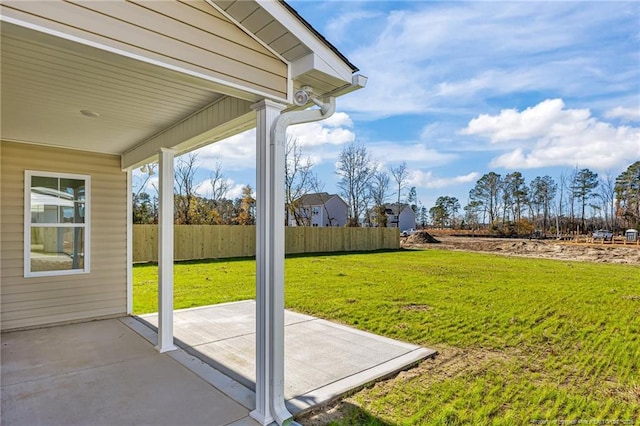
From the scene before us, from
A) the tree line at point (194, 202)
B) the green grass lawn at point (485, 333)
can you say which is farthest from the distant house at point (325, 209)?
the green grass lawn at point (485, 333)

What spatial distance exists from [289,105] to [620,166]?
128 ft

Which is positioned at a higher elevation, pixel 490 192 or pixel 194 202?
pixel 490 192

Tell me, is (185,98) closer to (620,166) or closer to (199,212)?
(199,212)

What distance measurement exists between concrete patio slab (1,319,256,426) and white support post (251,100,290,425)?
243 millimetres

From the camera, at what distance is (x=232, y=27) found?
220 centimetres

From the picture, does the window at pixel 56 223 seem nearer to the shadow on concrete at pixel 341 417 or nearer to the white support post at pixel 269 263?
the white support post at pixel 269 263

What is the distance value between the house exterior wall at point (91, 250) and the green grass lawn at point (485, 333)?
0.75 m

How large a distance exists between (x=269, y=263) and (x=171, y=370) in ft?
5.74

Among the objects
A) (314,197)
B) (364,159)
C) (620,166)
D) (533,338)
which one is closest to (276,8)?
(533,338)

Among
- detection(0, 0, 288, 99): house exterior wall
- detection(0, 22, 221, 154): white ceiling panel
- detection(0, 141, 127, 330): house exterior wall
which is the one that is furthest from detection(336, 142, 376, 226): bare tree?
detection(0, 0, 288, 99): house exterior wall

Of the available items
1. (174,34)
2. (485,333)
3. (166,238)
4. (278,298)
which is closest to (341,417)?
(278,298)

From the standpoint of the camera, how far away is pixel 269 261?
8.11 feet

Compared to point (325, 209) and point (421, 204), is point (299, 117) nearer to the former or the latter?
point (325, 209)

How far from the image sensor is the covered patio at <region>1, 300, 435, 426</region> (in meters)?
2.58
